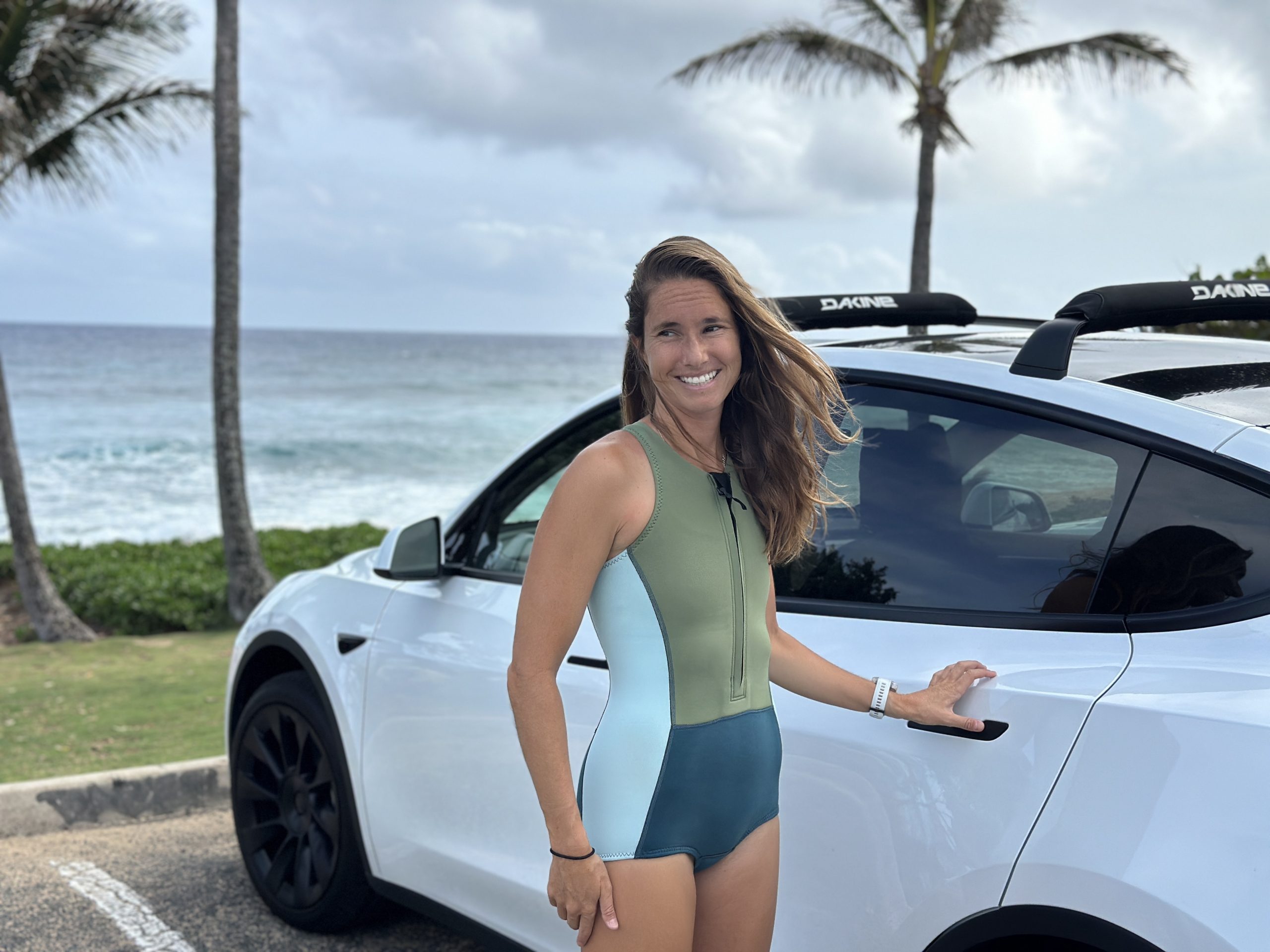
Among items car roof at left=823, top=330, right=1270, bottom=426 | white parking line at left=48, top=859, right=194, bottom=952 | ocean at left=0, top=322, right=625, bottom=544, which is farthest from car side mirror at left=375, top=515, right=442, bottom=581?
white parking line at left=48, top=859, right=194, bottom=952

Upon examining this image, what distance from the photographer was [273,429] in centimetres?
4069

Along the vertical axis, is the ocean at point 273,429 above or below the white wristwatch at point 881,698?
below

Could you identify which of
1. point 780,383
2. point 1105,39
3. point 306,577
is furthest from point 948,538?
point 1105,39

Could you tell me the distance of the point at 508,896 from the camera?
289cm

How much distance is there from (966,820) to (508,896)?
52.3 inches

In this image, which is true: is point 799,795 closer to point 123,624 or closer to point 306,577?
point 306,577

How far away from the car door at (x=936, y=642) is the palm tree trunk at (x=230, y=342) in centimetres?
829

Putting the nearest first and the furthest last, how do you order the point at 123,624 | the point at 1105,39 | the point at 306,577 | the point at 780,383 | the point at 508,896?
the point at 780,383
the point at 508,896
the point at 306,577
the point at 123,624
the point at 1105,39

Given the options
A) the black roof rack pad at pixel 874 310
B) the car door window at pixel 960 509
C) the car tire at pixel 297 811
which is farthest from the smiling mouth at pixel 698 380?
the car tire at pixel 297 811

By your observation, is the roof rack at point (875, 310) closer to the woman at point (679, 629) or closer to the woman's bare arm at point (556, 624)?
the woman at point (679, 629)

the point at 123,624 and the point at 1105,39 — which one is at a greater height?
the point at 1105,39

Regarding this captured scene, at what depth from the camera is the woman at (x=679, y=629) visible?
70.6 inches

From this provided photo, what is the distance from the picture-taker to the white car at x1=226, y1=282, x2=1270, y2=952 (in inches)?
68.8

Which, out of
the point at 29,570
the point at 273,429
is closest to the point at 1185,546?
the point at 29,570
